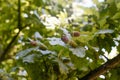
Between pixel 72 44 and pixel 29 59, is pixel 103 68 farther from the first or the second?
pixel 29 59

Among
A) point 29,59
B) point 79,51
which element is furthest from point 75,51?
point 29,59

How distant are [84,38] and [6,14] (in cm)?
117

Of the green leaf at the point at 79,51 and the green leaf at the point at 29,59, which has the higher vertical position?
the green leaf at the point at 79,51

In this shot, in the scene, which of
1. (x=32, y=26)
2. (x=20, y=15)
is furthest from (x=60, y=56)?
(x=20, y=15)

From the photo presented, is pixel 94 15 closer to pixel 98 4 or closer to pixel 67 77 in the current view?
pixel 98 4

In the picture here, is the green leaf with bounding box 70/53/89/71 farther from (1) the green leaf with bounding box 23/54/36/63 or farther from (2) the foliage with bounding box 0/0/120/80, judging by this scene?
(1) the green leaf with bounding box 23/54/36/63

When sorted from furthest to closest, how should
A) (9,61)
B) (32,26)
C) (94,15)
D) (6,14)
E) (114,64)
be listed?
(9,61), (6,14), (32,26), (94,15), (114,64)

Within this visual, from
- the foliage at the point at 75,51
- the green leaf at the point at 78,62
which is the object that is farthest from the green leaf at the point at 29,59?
the green leaf at the point at 78,62

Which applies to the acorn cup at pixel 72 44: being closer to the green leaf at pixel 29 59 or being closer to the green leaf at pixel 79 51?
the green leaf at pixel 79 51

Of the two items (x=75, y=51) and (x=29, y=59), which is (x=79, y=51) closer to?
(x=75, y=51)

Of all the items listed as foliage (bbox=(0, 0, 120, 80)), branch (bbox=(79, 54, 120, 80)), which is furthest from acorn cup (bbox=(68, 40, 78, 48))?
branch (bbox=(79, 54, 120, 80))

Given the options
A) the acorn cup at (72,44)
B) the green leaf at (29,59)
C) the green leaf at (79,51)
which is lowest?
the green leaf at (29,59)

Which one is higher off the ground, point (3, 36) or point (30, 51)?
point (30, 51)

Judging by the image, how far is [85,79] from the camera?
1017 millimetres
